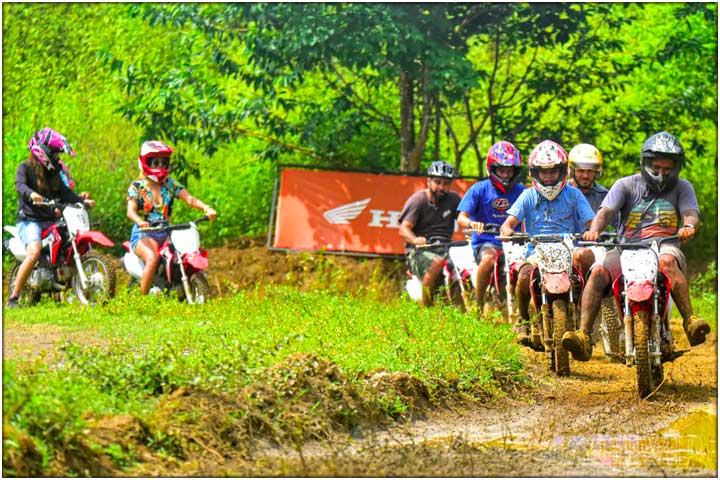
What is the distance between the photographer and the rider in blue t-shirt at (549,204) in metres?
10.8

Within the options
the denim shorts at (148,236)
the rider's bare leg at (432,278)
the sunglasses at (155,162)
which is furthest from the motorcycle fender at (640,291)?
the sunglasses at (155,162)

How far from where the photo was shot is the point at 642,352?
8.97 metres

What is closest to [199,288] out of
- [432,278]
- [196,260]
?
[196,260]

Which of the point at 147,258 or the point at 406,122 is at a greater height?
the point at 406,122

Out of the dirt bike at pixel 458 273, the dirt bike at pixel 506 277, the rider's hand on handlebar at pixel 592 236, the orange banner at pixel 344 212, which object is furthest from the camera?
the orange banner at pixel 344 212

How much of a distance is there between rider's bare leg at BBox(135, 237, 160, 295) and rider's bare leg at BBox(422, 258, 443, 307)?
9.64 ft

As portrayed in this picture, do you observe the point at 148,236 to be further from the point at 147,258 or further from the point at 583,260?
the point at 583,260

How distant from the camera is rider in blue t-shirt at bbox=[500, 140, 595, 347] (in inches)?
427

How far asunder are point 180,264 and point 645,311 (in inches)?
238

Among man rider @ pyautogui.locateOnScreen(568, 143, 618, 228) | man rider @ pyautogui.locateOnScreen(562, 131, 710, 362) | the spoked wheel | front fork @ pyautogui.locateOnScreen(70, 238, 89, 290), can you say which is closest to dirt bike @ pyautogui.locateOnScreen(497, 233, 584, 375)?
man rider @ pyautogui.locateOnScreen(562, 131, 710, 362)

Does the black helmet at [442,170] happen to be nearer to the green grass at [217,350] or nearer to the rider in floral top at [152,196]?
the green grass at [217,350]

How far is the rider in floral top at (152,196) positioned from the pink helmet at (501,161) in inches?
121

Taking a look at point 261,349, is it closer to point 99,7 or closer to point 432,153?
point 432,153

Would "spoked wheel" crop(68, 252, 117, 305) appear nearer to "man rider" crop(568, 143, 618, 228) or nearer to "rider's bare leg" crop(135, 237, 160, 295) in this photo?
"rider's bare leg" crop(135, 237, 160, 295)
